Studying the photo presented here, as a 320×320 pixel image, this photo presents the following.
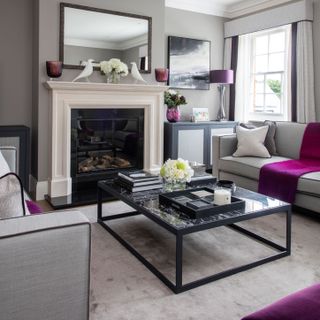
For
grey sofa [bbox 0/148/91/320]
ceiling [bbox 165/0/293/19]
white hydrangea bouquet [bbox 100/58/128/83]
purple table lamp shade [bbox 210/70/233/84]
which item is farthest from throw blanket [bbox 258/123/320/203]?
grey sofa [bbox 0/148/91/320]

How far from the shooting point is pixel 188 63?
5336 millimetres

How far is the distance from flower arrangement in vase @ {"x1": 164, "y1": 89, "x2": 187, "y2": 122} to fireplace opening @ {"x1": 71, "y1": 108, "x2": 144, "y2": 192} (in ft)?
1.94

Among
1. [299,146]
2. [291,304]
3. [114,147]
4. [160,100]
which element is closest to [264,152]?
[299,146]

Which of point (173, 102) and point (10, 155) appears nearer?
point (10, 155)

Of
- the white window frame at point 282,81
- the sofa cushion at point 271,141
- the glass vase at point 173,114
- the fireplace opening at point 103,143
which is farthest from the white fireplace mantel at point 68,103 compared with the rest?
the white window frame at point 282,81

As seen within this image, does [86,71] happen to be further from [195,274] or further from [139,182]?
[195,274]

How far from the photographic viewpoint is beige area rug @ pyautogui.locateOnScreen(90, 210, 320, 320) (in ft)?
6.13

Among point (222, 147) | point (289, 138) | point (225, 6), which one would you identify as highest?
point (225, 6)

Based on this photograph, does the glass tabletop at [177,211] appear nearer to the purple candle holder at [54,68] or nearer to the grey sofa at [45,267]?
the grey sofa at [45,267]

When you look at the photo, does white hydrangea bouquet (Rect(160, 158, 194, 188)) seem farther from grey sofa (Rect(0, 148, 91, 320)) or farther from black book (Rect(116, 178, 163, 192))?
grey sofa (Rect(0, 148, 91, 320))

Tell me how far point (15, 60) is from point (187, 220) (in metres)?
2.99

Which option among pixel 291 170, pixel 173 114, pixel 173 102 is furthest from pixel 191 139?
pixel 291 170

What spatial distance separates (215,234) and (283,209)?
66cm

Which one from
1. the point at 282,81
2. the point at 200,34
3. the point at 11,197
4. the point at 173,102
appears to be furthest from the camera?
the point at 200,34
